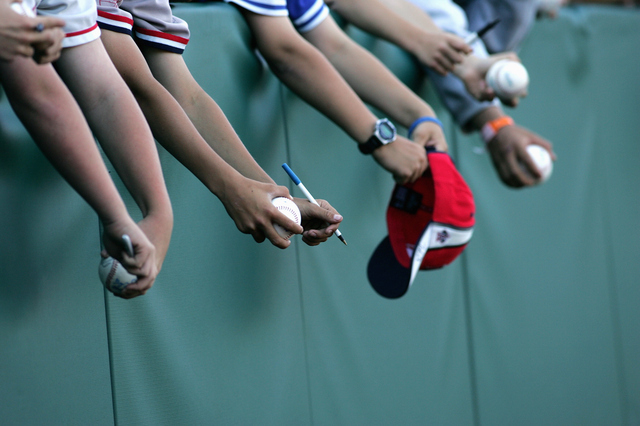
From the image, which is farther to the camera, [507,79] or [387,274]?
[507,79]

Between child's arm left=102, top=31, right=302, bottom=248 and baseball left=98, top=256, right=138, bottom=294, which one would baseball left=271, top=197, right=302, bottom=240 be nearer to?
child's arm left=102, top=31, right=302, bottom=248

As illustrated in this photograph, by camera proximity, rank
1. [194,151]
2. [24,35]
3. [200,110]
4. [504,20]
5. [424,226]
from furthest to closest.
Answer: [504,20] → [424,226] → [200,110] → [194,151] → [24,35]

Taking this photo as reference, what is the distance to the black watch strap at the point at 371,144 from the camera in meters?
1.36

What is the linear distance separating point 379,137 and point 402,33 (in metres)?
0.41

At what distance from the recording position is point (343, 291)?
1608 millimetres

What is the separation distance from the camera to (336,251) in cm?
161

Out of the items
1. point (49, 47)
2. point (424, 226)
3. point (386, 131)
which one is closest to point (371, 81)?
point (386, 131)

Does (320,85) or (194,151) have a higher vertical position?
(320,85)

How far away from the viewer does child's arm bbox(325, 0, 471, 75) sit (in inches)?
62.8

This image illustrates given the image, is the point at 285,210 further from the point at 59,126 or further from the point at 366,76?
the point at 366,76

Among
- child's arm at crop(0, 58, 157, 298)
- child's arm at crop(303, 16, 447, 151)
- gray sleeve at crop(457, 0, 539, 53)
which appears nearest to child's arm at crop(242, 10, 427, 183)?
child's arm at crop(303, 16, 447, 151)

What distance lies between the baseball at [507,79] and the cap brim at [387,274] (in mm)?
507

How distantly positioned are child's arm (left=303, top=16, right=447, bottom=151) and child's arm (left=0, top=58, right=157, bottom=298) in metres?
0.78

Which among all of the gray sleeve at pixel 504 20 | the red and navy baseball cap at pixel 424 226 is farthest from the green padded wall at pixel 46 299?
the gray sleeve at pixel 504 20
